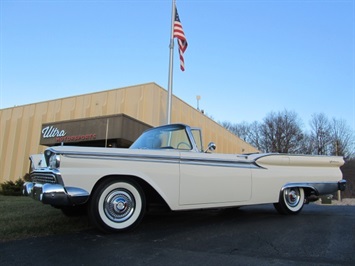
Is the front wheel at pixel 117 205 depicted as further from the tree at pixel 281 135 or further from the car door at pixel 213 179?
the tree at pixel 281 135

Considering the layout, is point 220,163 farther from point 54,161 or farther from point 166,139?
point 54,161

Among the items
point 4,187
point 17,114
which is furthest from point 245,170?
point 17,114

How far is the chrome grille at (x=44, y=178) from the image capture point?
4.07m

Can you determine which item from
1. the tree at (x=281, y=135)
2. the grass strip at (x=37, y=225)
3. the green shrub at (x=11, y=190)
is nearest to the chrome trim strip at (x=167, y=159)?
the grass strip at (x=37, y=225)

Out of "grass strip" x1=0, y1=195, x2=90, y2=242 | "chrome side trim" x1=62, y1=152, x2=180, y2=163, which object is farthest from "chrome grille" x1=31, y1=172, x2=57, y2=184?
"grass strip" x1=0, y1=195, x2=90, y2=242

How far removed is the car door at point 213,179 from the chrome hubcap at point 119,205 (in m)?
0.76

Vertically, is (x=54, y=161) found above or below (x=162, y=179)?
above

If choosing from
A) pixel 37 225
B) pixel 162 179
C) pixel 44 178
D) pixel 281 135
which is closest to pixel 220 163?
pixel 162 179

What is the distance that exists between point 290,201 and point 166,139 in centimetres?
278

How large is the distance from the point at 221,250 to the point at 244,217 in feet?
8.29

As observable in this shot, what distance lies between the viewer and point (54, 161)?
4.12 meters

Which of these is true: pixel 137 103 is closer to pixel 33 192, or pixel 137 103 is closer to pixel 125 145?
pixel 125 145

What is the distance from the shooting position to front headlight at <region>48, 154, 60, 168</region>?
13.3 feet

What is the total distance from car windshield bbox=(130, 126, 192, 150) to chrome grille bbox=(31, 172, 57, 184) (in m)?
1.75
